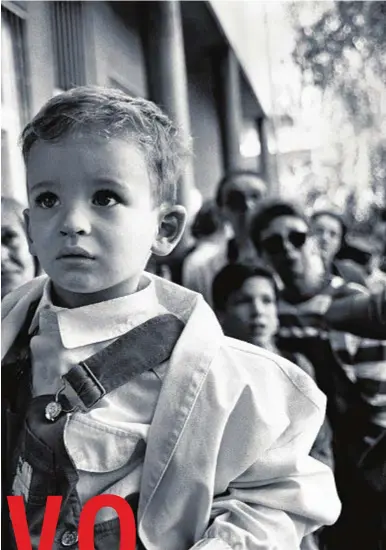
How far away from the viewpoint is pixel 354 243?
76 cm

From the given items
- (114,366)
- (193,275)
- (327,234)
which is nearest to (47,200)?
(114,366)

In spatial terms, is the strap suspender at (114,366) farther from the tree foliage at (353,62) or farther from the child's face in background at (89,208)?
the tree foliage at (353,62)

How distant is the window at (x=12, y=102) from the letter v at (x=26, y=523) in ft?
1.05

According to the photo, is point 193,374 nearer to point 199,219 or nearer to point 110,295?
point 110,295

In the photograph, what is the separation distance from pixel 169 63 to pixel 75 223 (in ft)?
1.08

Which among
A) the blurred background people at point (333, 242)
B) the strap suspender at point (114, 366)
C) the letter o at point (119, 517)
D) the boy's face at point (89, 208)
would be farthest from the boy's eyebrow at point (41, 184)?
the blurred background people at point (333, 242)

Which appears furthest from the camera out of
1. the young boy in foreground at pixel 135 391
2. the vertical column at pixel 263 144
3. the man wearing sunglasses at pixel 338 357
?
the vertical column at pixel 263 144

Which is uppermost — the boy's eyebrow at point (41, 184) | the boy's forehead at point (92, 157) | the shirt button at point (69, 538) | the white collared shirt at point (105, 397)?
the boy's forehead at point (92, 157)

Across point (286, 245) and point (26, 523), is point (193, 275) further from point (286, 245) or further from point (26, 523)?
point (26, 523)

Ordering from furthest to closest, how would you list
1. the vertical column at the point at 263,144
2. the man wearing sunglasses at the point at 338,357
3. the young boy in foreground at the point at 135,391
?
the vertical column at the point at 263,144 → the man wearing sunglasses at the point at 338,357 → the young boy in foreground at the point at 135,391

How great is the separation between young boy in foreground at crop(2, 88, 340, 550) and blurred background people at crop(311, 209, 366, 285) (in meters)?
0.24

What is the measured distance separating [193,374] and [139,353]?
0.15ft

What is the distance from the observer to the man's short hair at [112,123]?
1.66 ft

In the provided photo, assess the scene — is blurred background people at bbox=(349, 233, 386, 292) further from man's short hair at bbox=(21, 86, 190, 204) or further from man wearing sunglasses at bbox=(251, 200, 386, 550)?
man's short hair at bbox=(21, 86, 190, 204)
